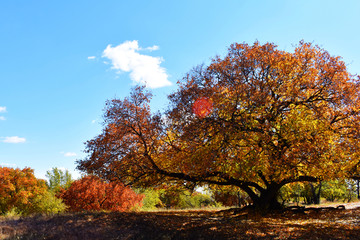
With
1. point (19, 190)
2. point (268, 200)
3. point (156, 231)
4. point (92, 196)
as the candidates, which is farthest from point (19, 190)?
point (156, 231)

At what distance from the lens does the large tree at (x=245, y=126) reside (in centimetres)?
1576

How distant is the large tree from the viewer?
51.7 feet

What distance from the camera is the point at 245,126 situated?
16.1 metres

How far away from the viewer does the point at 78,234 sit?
1113 cm

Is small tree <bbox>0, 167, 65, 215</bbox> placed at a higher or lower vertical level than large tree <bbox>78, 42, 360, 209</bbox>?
lower

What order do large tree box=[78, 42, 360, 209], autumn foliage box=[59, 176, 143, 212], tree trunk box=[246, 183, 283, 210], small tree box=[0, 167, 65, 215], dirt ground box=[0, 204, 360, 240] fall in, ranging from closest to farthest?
dirt ground box=[0, 204, 360, 240] → large tree box=[78, 42, 360, 209] → tree trunk box=[246, 183, 283, 210] → autumn foliage box=[59, 176, 143, 212] → small tree box=[0, 167, 65, 215]

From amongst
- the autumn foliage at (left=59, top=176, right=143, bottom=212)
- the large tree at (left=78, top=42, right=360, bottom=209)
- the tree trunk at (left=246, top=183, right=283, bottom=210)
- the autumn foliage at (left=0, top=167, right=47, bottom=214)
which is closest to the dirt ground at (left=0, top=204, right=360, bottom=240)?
the large tree at (left=78, top=42, right=360, bottom=209)

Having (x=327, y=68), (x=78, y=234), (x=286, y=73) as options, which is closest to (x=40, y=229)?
(x=78, y=234)

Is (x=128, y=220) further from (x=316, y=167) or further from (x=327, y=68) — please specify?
(x=327, y=68)

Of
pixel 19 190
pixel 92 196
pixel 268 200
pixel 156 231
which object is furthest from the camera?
pixel 19 190

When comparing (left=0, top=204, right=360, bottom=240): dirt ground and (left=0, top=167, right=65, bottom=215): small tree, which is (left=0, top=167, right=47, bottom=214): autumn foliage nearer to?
(left=0, top=167, right=65, bottom=215): small tree

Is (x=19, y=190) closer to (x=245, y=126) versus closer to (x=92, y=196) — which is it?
(x=92, y=196)

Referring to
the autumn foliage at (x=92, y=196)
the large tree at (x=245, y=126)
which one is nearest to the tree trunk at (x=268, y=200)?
the large tree at (x=245, y=126)

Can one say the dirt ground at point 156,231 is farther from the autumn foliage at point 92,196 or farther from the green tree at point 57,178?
the green tree at point 57,178
